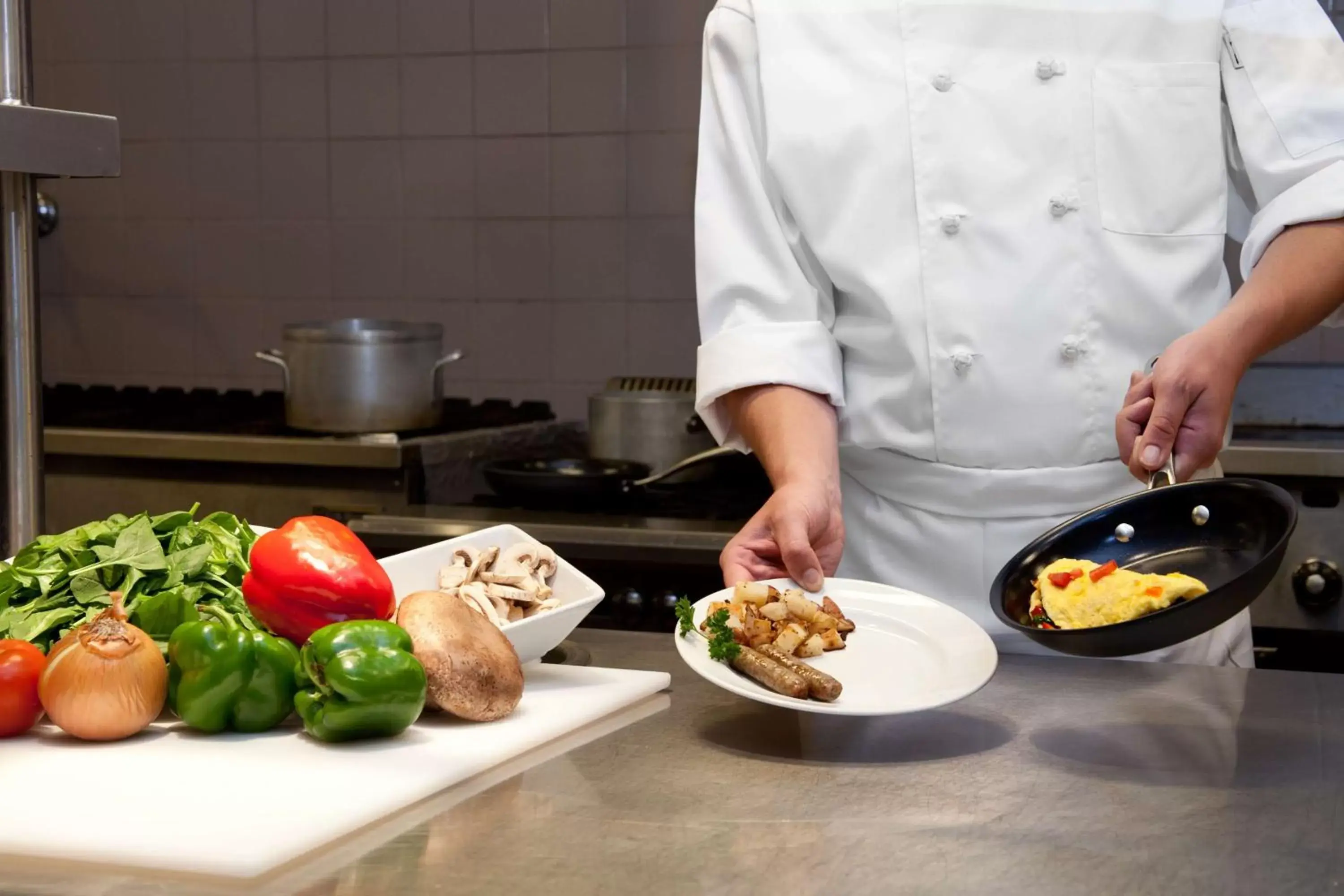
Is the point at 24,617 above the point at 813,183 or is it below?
below

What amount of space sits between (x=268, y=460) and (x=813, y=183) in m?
1.21

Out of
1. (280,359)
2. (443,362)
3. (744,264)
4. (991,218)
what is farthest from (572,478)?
(991,218)

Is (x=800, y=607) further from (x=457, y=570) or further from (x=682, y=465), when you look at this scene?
(x=682, y=465)

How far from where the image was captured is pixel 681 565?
1926mm

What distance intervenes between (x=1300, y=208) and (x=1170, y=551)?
1.32ft

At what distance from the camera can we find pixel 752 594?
3.27ft

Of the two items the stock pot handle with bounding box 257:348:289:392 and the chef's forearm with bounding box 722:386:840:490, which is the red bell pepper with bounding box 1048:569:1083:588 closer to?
the chef's forearm with bounding box 722:386:840:490

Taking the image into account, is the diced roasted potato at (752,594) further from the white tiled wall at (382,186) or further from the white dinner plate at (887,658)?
the white tiled wall at (382,186)

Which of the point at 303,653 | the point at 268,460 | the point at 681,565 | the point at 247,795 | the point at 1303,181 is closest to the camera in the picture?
the point at 247,795

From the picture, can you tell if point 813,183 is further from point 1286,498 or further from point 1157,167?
point 1286,498

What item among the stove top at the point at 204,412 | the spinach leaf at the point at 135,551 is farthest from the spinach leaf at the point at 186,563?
the stove top at the point at 204,412

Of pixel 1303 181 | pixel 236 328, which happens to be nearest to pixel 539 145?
pixel 236 328

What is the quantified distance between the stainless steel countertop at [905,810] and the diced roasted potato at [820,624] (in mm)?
71

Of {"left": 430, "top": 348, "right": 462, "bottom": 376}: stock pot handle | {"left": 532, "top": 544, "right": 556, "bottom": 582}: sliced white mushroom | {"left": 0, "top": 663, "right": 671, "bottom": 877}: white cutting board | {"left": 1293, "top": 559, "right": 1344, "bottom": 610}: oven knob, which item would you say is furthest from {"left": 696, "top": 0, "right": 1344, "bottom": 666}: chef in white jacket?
{"left": 430, "top": 348, "right": 462, "bottom": 376}: stock pot handle
